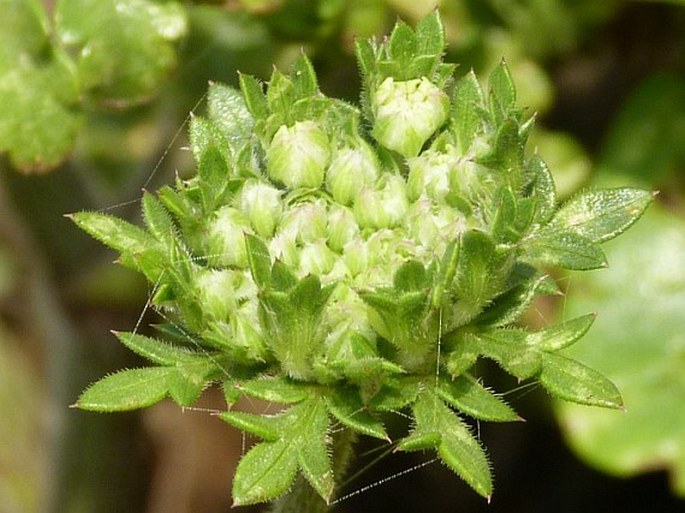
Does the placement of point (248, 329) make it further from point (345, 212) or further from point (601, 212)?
point (601, 212)

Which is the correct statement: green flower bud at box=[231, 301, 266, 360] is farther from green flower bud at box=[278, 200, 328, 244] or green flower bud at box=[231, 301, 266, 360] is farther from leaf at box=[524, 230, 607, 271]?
leaf at box=[524, 230, 607, 271]

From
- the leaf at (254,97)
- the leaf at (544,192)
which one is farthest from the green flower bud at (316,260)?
the leaf at (544,192)

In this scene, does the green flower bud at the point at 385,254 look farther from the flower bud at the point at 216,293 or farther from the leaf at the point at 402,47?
the leaf at the point at 402,47

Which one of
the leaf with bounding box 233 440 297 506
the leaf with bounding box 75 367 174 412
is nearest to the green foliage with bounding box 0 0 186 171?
Result: the leaf with bounding box 75 367 174 412

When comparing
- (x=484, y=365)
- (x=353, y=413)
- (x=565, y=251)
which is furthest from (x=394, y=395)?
(x=484, y=365)

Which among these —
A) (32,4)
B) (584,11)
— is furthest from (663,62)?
(32,4)
